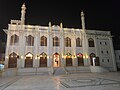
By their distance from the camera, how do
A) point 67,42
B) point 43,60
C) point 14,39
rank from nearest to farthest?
point 14,39, point 43,60, point 67,42

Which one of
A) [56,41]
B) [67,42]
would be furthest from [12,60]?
[67,42]

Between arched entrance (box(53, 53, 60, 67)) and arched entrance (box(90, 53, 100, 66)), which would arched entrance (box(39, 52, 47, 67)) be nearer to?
arched entrance (box(53, 53, 60, 67))

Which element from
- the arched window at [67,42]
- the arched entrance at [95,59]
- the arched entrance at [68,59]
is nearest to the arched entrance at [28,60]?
the arched entrance at [68,59]

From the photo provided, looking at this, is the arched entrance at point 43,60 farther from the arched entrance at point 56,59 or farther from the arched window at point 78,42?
the arched window at point 78,42

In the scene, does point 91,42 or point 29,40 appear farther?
point 91,42

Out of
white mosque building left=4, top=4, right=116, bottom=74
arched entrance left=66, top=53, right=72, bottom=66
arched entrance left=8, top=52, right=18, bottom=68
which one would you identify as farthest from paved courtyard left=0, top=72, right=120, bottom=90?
arched entrance left=66, top=53, right=72, bottom=66

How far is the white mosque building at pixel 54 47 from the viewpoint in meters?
26.2

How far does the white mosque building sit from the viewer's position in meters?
26.2

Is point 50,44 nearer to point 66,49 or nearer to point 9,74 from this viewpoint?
point 66,49

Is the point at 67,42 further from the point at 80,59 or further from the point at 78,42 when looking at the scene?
the point at 80,59

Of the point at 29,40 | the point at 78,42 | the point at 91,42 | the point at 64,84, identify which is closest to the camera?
the point at 64,84

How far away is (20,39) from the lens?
26766 mm

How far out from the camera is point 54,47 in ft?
93.2

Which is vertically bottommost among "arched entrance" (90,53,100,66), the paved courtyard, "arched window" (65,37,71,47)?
the paved courtyard
